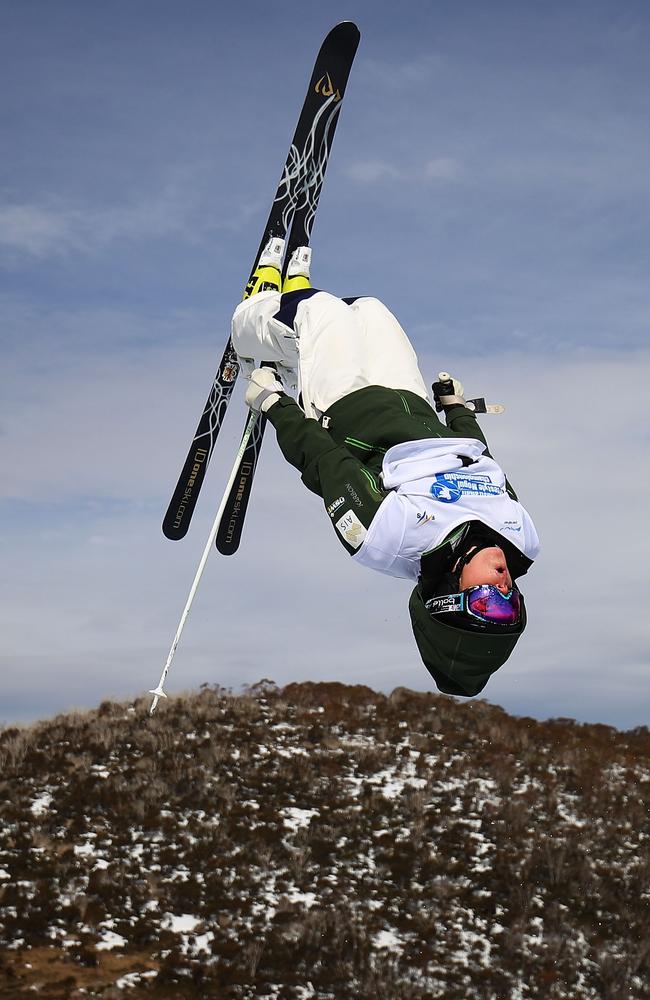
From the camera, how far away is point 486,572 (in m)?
4.92

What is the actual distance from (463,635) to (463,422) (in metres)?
1.93

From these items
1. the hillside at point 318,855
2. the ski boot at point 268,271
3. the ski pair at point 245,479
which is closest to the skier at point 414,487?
the ski boot at point 268,271

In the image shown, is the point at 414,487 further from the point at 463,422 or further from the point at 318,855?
the point at 318,855

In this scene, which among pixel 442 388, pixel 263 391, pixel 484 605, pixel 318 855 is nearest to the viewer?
A: pixel 484 605

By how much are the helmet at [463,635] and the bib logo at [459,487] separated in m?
0.46

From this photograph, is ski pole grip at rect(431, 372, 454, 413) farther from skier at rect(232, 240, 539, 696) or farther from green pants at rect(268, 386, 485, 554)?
green pants at rect(268, 386, 485, 554)

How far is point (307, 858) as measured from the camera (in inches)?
550

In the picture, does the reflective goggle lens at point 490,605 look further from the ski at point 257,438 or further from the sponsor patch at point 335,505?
the ski at point 257,438

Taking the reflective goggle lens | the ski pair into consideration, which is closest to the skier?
the reflective goggle lens

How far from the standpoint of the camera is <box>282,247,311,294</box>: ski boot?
8227 mm

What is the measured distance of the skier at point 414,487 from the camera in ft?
16.3

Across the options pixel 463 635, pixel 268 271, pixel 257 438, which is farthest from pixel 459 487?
pixel 257 438

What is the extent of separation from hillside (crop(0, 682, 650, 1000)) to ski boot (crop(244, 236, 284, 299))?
8.15m

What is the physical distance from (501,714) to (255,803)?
652 centimetres
